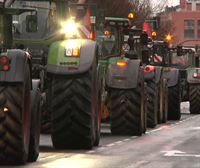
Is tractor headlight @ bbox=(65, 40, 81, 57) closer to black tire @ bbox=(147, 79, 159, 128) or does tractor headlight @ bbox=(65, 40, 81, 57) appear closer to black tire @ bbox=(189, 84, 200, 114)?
black tire @ bbox=(147, 79, 159, 128)

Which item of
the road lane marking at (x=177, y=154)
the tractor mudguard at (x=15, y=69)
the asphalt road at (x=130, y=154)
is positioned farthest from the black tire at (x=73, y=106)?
the tractor mudguard at (x=15, y=69)

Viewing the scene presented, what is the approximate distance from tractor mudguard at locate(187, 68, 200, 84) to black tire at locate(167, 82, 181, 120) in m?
5.11

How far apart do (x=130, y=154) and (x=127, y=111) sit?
4438 millimetres

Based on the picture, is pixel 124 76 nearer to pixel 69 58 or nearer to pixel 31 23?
pixel 69 58

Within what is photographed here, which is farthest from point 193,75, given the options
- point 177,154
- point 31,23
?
point 31,23

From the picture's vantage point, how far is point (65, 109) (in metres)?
12.2

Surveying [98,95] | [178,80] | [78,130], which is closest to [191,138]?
[98,95]

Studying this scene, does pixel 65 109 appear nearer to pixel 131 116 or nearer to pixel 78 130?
pixel 78 130

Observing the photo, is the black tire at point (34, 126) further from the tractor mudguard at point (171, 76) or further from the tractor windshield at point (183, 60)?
the tractor windshield at point (183, 60)

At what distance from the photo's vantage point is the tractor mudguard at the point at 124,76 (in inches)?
654

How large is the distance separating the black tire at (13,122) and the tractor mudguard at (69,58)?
220 cm

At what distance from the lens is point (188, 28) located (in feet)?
438

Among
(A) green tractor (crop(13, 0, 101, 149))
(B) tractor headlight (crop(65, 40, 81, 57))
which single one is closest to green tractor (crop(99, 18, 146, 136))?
(A) green tractor (crop(13, 0, 101, 149))

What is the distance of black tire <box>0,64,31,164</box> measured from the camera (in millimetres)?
9688
